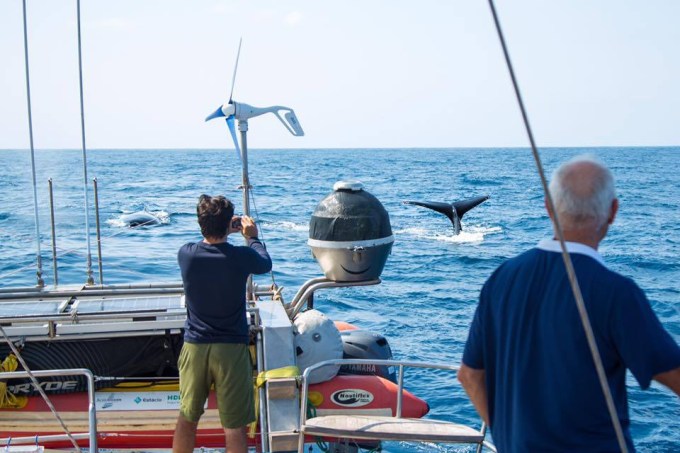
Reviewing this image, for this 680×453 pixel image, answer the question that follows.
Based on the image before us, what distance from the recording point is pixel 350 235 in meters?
6.39

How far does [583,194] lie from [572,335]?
1.46ft

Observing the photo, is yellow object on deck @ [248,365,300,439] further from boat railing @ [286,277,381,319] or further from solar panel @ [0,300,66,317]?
solar panel @ [0,300,66,317]

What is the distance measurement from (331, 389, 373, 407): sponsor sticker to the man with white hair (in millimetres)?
3725

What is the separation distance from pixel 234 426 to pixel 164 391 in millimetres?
1697

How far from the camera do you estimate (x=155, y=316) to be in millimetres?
6293

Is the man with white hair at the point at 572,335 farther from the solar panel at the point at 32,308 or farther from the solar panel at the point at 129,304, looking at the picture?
the solar panel at the point at 32,308

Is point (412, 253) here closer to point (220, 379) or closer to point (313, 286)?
point (313, 286)

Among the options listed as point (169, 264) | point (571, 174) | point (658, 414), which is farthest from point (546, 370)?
point (169, 264)

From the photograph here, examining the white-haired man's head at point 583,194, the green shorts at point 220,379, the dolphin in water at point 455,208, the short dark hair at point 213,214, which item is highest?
the white-haired man's head at point 583,194

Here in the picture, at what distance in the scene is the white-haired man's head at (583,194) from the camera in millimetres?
2549

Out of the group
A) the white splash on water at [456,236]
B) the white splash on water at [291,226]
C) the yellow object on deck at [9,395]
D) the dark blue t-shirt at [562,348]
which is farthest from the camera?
the white splash on water at [291,226]

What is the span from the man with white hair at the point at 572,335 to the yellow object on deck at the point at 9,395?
451cm

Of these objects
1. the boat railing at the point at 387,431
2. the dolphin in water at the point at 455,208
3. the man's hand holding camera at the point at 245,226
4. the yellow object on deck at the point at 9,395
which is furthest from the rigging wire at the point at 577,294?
the dolphin in water at the point at 455,208

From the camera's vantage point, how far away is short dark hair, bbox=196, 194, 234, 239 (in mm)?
4742
